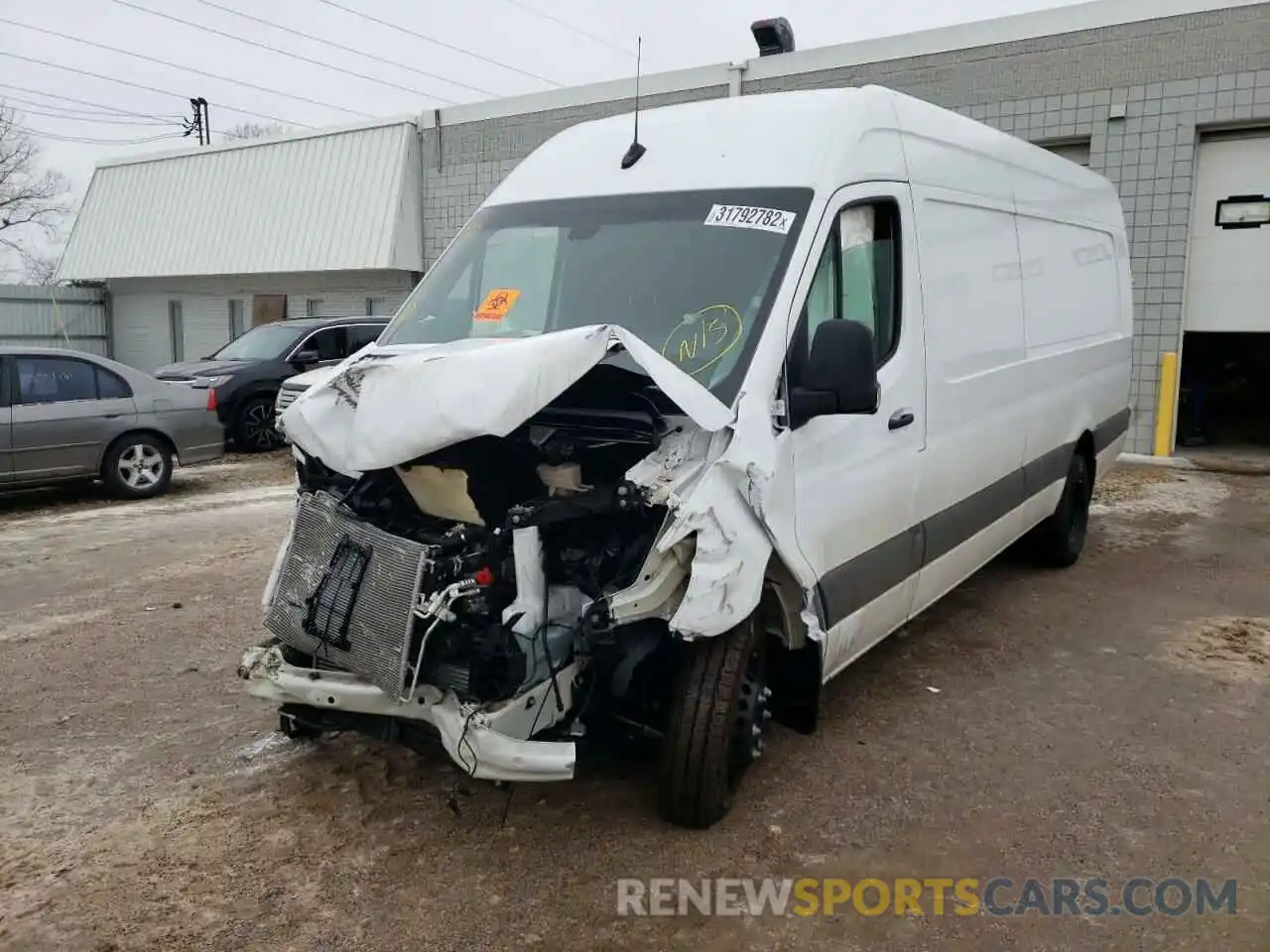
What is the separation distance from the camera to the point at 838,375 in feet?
11.7

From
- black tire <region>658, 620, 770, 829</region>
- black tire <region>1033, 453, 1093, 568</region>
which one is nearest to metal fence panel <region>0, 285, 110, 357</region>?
black tire <region>1033, 453, 1093, 568</region>

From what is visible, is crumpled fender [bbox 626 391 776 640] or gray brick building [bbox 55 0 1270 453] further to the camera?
gray brick building [bbox 55 0 1270 453]

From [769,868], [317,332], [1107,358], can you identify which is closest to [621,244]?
[769,868]

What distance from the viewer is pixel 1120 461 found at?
40.5 feet

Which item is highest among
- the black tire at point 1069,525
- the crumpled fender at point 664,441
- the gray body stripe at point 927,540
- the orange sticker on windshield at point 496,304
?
the orange sticker on windshield at point 496,304

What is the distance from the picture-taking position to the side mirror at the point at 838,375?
3568 mm

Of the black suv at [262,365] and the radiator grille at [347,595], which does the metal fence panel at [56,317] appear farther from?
the radiator grille at [347,595]

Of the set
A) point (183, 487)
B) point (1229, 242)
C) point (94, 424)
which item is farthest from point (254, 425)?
point (1229, 242)

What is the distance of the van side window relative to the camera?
3.94m

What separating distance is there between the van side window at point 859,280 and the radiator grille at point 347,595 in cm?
157

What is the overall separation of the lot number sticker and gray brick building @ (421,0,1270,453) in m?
9.83

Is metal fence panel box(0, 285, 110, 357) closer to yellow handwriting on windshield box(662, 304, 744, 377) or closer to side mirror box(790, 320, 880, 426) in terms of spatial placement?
yellow handwriting on windshield box(662, 304, 744, 377)

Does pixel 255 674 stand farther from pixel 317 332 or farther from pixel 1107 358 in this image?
pixel 317 332

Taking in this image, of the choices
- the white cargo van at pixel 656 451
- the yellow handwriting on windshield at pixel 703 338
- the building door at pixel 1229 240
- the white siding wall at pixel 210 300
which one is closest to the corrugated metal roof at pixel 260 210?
the white siding wall at pixel 210 300
